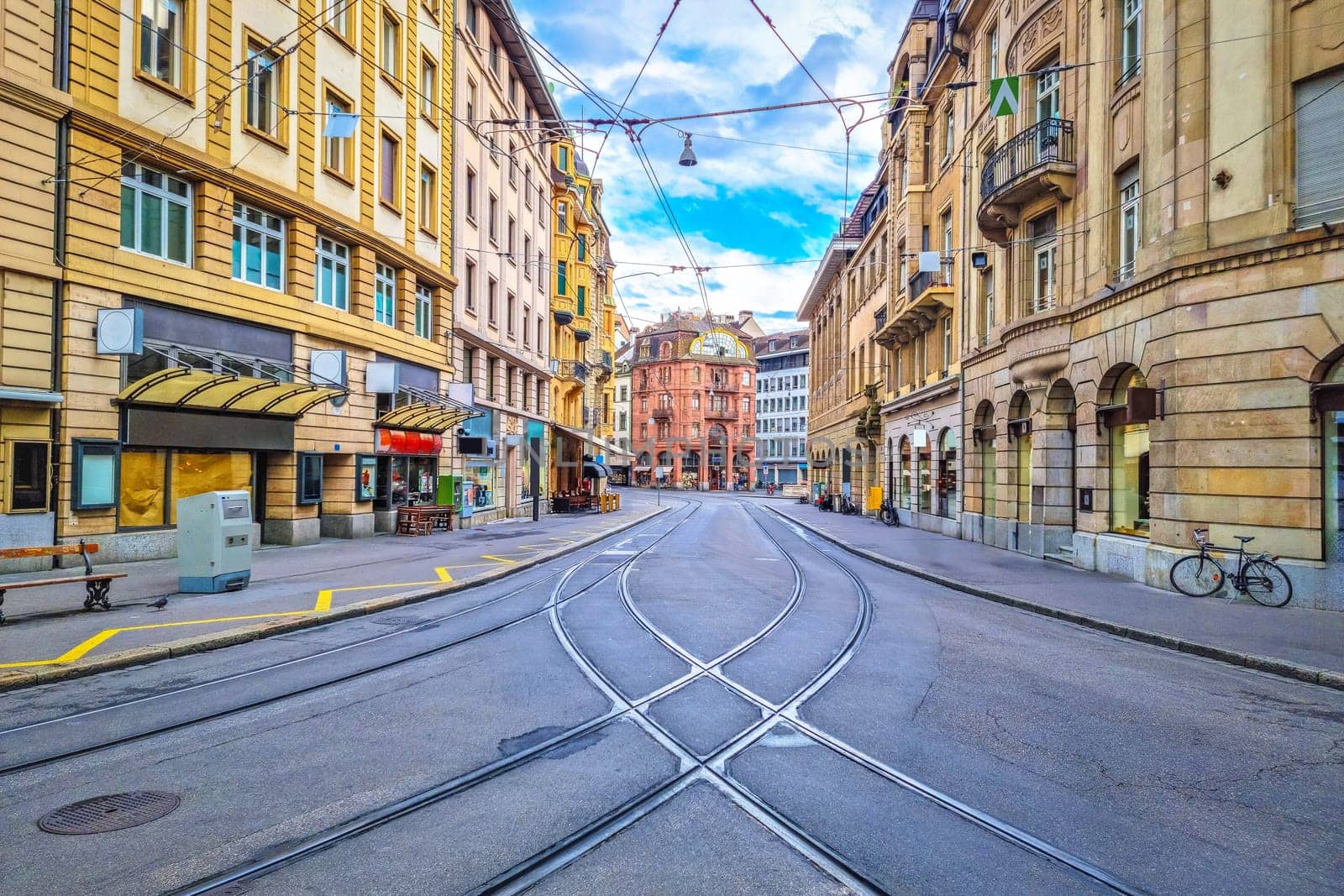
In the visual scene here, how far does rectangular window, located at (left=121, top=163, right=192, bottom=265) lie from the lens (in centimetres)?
1471

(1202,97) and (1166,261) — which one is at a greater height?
(1202,97)

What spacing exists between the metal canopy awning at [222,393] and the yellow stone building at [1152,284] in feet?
46.9

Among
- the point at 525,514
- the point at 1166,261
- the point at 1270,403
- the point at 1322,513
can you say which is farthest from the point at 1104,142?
the point at 525,514

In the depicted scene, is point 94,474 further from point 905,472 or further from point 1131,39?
point 905,472

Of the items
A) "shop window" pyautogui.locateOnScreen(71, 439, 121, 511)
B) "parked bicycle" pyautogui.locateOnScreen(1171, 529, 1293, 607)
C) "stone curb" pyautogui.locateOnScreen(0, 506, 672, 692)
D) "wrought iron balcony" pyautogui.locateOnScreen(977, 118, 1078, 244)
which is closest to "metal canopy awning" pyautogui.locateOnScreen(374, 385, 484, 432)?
"shop window" pyautogui.locateOnScreen(71, 439, 121, 511)

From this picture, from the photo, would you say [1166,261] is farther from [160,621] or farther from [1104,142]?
[160,621]

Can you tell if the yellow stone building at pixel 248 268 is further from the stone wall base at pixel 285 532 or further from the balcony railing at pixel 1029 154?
the balcony railing at pixel 1029 154

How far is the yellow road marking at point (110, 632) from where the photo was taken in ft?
23.9

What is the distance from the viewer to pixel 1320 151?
→ 1183cm

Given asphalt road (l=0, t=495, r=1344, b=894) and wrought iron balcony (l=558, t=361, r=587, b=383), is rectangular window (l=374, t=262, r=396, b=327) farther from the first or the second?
wrought iron balcony (l=558, t=361, r=587, b=383)

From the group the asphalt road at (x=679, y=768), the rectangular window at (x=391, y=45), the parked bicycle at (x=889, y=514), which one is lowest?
the parked bicycle at (x=889, y=514)

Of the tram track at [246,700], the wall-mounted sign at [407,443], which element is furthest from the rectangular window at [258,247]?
the tram track at [246,700]

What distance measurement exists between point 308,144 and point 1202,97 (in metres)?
18.8

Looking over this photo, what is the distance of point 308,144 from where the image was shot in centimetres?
1922
